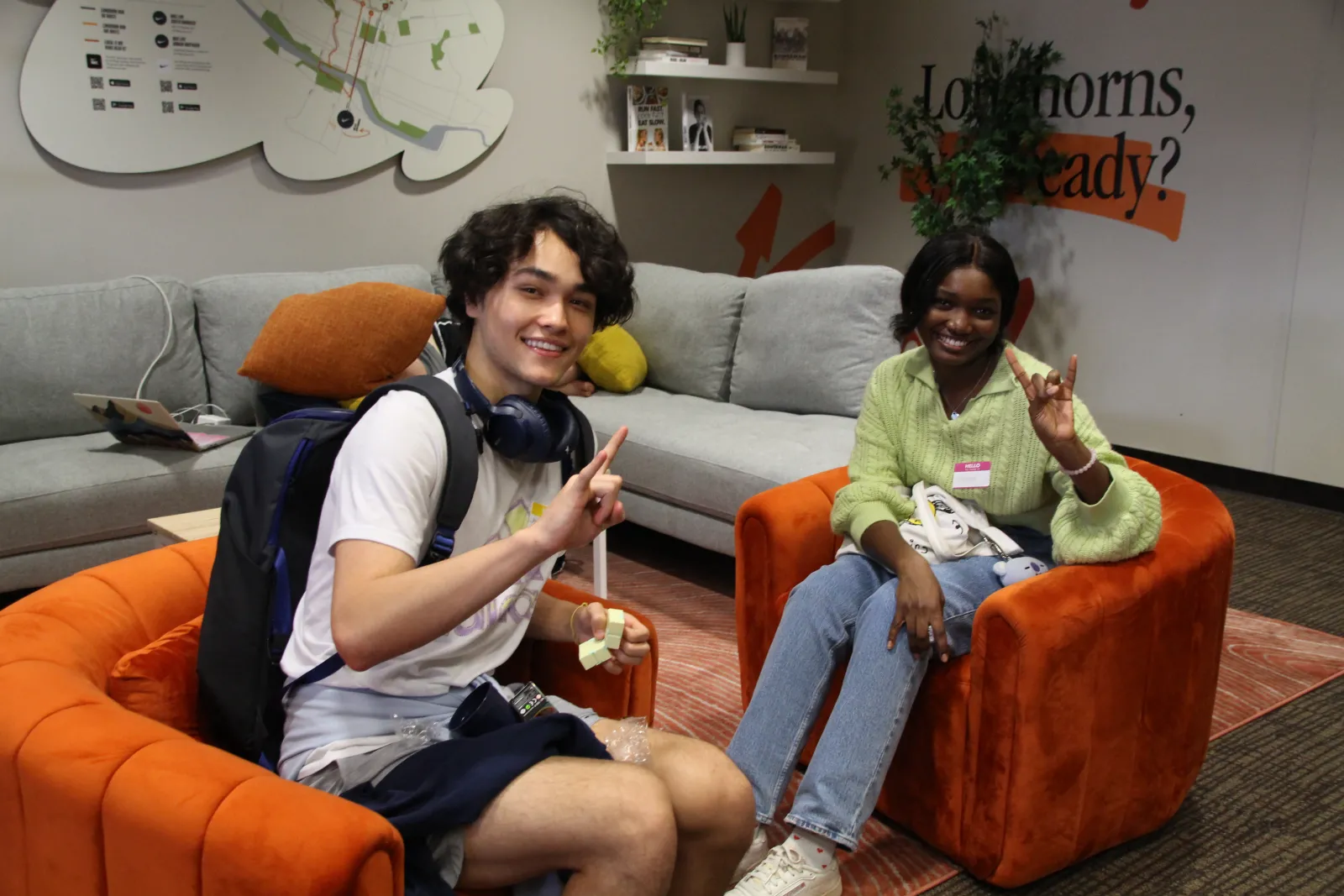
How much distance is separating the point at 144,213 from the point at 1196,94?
3858 mm

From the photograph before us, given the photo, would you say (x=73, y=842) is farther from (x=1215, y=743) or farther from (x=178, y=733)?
(x=1215, y=743)

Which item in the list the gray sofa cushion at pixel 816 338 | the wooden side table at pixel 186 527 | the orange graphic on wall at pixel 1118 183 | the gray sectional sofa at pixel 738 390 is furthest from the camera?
the orange graphic on wall at pixel 1118 183

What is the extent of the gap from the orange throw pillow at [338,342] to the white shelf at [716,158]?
1.79m

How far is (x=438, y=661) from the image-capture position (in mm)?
1364

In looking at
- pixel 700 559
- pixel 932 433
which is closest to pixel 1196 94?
pixel 700 559

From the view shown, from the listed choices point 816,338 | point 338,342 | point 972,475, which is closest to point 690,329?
point 816,338

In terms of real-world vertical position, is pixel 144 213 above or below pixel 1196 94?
below

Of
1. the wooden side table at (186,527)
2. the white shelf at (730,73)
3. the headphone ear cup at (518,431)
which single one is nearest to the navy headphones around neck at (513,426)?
the headphone ear cup at (518,431)

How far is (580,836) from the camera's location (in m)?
1.20

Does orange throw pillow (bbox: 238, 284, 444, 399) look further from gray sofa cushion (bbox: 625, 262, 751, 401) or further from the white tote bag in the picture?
the white tote bag

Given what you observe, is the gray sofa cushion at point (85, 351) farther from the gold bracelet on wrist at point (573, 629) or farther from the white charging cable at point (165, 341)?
the gold bracelet on wrist at point (573, 629)

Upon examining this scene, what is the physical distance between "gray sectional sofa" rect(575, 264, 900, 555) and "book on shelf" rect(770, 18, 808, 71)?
1.75 meters

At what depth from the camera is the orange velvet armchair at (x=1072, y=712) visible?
178 cm

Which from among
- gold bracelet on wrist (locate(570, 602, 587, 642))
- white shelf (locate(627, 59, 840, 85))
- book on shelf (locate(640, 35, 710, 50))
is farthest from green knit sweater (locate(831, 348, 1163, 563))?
book on shelf (locate(640, 35, 710, 50))
